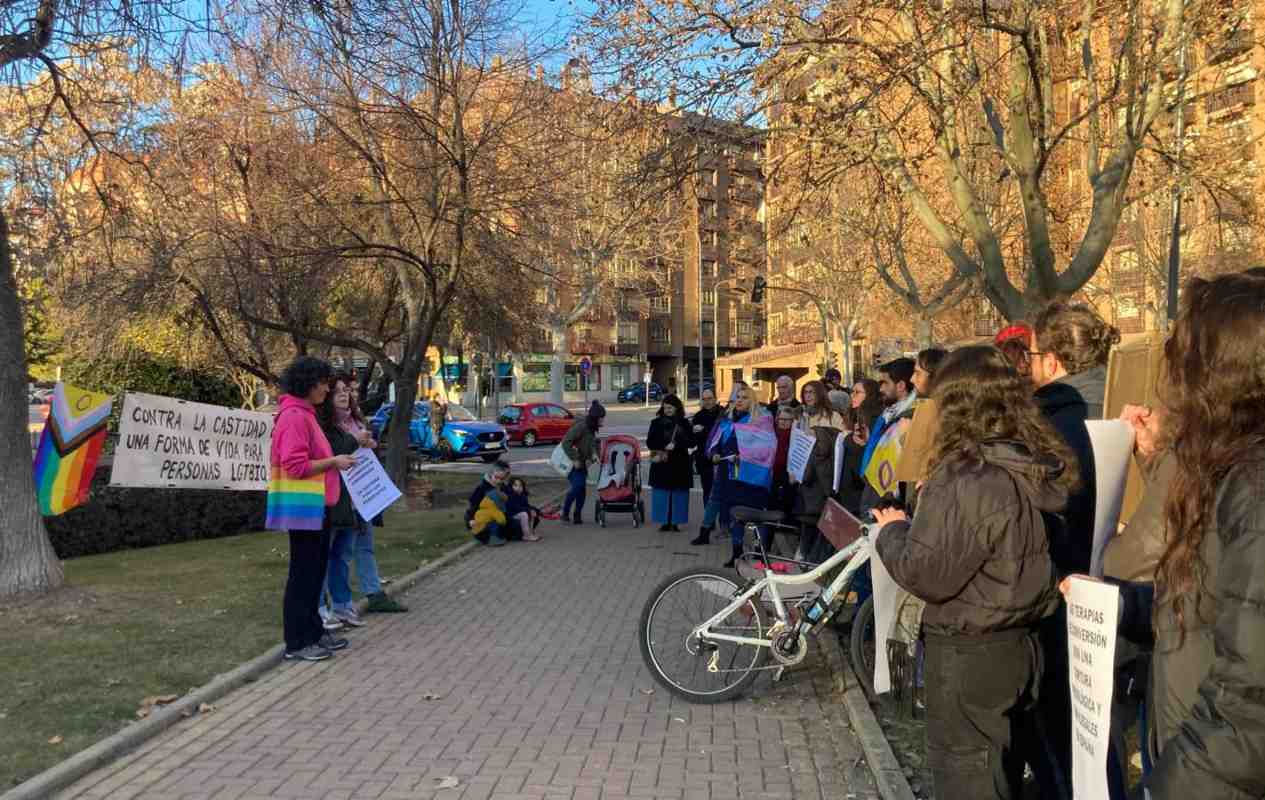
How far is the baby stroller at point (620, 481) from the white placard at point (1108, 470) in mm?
11533

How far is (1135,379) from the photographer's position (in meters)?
5.34

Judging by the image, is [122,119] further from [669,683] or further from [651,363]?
[651,363]

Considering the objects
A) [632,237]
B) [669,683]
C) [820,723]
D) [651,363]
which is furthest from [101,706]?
[651,363]

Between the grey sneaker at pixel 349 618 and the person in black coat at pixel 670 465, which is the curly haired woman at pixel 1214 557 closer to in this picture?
the grey sneaker at pixel 349 618

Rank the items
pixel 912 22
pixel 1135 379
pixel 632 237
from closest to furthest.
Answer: pixel 1135 379
pixel 912 22
pixel 632 237

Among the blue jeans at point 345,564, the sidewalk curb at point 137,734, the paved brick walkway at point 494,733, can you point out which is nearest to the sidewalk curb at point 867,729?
the paved brick walkway at point 494,733

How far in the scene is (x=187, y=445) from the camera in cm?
853

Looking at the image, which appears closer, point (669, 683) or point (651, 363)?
point (669, 683)

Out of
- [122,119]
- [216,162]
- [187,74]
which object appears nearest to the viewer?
[187,74]

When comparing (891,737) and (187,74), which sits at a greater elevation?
(187,74)

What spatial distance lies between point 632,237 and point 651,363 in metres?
49.7

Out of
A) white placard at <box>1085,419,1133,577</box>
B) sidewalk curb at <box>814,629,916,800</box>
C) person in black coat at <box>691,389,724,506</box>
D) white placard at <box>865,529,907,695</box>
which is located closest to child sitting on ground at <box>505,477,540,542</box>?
person in black coat at <box>691,389,724,506</box>

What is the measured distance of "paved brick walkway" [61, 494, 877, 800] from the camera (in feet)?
15.3

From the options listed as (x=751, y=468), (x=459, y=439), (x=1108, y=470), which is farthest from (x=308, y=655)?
(x=459, y=439)
